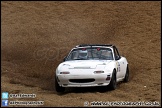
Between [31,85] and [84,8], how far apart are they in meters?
17.7

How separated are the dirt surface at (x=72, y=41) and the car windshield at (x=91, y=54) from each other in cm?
104

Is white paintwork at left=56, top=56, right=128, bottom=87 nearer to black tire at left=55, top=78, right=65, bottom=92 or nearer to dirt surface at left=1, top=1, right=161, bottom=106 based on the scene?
black tire at left=55, top=78, right=65, bottom=92

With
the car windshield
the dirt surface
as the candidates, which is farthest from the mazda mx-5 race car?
the dirt surface

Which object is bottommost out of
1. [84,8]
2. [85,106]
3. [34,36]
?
[85,106]

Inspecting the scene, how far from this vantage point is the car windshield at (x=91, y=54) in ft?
48.4

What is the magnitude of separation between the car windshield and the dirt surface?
1.04 metres

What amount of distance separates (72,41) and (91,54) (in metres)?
10.2

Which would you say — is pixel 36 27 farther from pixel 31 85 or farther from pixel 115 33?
pixel 31 85

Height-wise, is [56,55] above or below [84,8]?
below

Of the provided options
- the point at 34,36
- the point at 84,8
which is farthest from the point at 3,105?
the point at 84,8

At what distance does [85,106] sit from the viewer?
36.4 ft

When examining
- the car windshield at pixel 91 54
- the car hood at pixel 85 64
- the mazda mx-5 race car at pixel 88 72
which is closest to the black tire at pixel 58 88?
the mazda mx-5 race car at pixel 88 72

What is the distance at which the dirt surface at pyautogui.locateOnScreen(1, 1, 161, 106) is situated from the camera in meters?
13.8

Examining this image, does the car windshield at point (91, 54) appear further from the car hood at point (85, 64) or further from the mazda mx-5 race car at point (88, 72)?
the car hood at point (85, 64)
